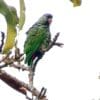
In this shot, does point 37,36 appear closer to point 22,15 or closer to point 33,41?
point 33,41

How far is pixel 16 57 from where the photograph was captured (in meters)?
1.37

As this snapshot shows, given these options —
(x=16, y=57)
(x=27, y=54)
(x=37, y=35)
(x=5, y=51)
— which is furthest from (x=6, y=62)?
(x=37, y=35)

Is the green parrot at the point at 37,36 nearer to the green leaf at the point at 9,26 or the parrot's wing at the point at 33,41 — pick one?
the parrot's wing at the point at 33,41

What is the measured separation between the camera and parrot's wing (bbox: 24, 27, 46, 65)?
569cm

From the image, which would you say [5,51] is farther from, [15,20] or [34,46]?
[34,46]

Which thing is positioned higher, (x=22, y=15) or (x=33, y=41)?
(x=22, y=15)

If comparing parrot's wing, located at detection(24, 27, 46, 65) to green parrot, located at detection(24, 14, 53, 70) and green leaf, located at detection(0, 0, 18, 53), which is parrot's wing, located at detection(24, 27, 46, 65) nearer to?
green parrot, located at detection(24, 14, 53, 70)

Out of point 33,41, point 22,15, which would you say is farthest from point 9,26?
point 33,41

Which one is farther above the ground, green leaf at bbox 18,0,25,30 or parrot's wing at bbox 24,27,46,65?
green leaf at bbox 18,0,25,30

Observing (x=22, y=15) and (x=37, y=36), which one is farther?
(x=37, y=36)

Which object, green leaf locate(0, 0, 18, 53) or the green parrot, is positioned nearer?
green leaf locate(0, 0, 18, 53)

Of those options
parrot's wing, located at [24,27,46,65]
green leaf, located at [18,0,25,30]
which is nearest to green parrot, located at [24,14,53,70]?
parrot's wing, located at [24,27,46,65]

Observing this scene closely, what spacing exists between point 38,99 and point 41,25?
4.58 meters

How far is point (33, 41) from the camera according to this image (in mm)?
5941
